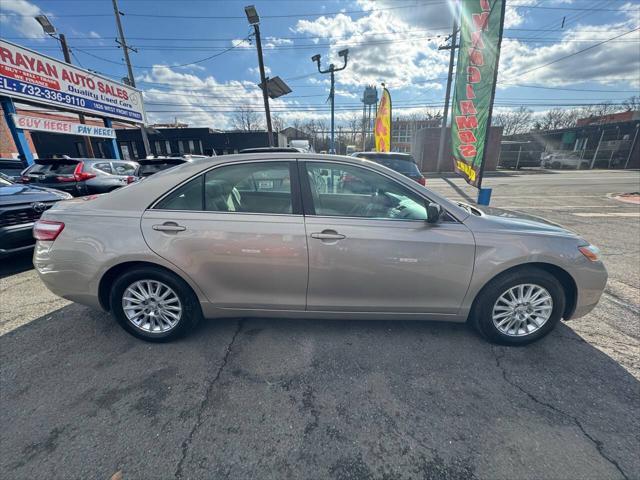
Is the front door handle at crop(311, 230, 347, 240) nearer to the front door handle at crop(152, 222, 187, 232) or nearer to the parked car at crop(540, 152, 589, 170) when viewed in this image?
the front door handle at crop(152, 222, 187, 232)

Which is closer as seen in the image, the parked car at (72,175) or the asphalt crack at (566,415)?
the asphalt crack at (566,415)

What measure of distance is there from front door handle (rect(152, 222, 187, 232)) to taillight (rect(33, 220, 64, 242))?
0.88 m

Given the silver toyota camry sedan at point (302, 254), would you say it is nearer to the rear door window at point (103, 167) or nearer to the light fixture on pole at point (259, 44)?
the rear door window at point (103, 167)

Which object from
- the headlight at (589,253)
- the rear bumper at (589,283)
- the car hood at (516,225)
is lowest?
the rear bumper at (589,283)

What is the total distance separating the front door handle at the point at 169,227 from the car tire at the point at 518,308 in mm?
2625

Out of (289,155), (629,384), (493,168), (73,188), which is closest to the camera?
(629,384)

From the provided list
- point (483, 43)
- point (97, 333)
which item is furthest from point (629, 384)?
point (483, 43)

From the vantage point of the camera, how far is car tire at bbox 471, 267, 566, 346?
2.33m

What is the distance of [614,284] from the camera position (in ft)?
11.9

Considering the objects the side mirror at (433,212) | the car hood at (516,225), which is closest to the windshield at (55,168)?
the side mirror at (433,212)

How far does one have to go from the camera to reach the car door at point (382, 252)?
7.26ft

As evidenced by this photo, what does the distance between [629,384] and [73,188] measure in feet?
35.2

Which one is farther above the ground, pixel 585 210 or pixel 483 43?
pixel 483 43

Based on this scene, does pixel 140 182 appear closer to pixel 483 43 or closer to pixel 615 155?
pixel 483 43
